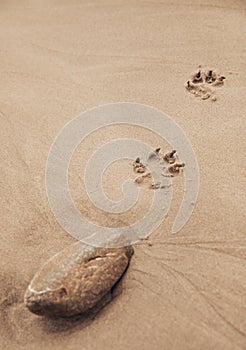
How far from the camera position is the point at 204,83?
9.43 ft

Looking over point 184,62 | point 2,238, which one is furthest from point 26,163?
point 184,62

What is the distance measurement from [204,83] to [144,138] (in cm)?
61

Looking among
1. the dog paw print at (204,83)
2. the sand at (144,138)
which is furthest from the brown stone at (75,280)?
the dog paw print at (204,83)

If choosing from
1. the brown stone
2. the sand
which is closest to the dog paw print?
the sand

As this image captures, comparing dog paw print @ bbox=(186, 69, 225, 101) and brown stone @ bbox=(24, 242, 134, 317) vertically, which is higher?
dog paw print @ bbox=(186, 69, 225, 101)

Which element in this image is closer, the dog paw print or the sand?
the sand

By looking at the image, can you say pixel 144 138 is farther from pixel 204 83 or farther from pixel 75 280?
pixel 75 280

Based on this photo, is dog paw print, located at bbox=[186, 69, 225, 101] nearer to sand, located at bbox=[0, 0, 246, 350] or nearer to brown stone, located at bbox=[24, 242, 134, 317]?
sand, located at bbox=[0, 0, 246, 350]

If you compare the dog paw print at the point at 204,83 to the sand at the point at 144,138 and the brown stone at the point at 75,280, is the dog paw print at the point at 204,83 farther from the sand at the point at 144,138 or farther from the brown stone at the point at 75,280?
the brown stone at the point at 75,280

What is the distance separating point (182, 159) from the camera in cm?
248

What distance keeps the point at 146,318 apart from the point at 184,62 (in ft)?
5.94

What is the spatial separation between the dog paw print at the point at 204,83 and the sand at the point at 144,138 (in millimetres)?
41

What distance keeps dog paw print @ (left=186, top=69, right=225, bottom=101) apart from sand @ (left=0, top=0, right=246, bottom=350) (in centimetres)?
4

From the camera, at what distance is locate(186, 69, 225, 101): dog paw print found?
111 inches
